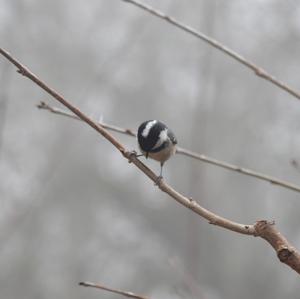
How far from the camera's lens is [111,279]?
5.03 m

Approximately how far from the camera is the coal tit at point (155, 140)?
181 centimetres

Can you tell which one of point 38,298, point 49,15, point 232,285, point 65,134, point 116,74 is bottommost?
point 38,298

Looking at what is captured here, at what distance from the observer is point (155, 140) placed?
6.12 feet

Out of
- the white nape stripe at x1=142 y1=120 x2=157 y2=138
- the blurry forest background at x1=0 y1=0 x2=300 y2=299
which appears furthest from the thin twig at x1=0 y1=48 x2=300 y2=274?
the blurry forest background at x1=0 y1=0 x2=300 y2=299

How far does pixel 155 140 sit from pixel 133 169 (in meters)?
3.46

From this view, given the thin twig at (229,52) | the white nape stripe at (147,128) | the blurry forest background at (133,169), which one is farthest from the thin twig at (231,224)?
the blurry forest background at (133,169)

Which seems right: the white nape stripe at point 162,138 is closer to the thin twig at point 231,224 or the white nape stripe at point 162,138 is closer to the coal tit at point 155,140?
the coal tit at point 155,140

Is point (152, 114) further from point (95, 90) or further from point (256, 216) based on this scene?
point (256, 216)

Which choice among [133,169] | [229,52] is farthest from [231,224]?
[133,169]

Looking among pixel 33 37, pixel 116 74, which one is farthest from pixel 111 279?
pixel 33 37

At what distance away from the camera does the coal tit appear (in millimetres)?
1812

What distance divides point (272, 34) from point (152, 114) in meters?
1.14

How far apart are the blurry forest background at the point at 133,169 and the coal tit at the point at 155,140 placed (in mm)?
2640

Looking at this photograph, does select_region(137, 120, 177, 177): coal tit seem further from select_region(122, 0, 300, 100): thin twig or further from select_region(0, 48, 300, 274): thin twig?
select_region(0, 48, 300, 274): thin twig
